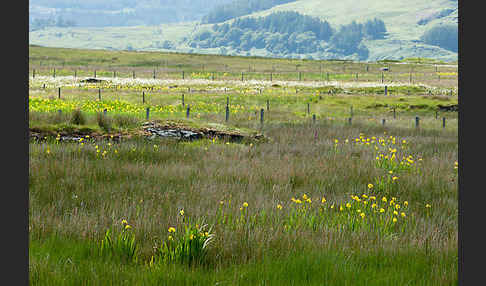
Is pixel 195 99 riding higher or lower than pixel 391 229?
higher

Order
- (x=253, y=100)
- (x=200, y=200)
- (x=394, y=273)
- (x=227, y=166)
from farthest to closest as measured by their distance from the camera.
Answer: (x=253, y=100), (x=227, y=166), (x=200, y=200), (x=394, y=273)

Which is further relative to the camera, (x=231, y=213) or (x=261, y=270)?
(x=231, y=213)

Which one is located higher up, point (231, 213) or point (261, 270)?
point (231, 213)

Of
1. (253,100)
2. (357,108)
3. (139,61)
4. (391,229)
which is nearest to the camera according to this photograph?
(391,229)

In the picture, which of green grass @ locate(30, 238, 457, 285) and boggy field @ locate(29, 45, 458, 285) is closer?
green grass @ locate(30, 238, 457, 285)

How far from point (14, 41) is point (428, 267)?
4.62 metres

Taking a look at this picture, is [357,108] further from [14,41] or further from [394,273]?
[14,41]

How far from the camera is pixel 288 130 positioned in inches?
827

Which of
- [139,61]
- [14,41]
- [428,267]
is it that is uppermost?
[139,61]

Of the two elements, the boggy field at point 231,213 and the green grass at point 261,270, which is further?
the boggy field at point 231,213

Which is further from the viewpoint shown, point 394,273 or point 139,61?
→ point 139,61

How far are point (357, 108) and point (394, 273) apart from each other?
3370 centimetres
